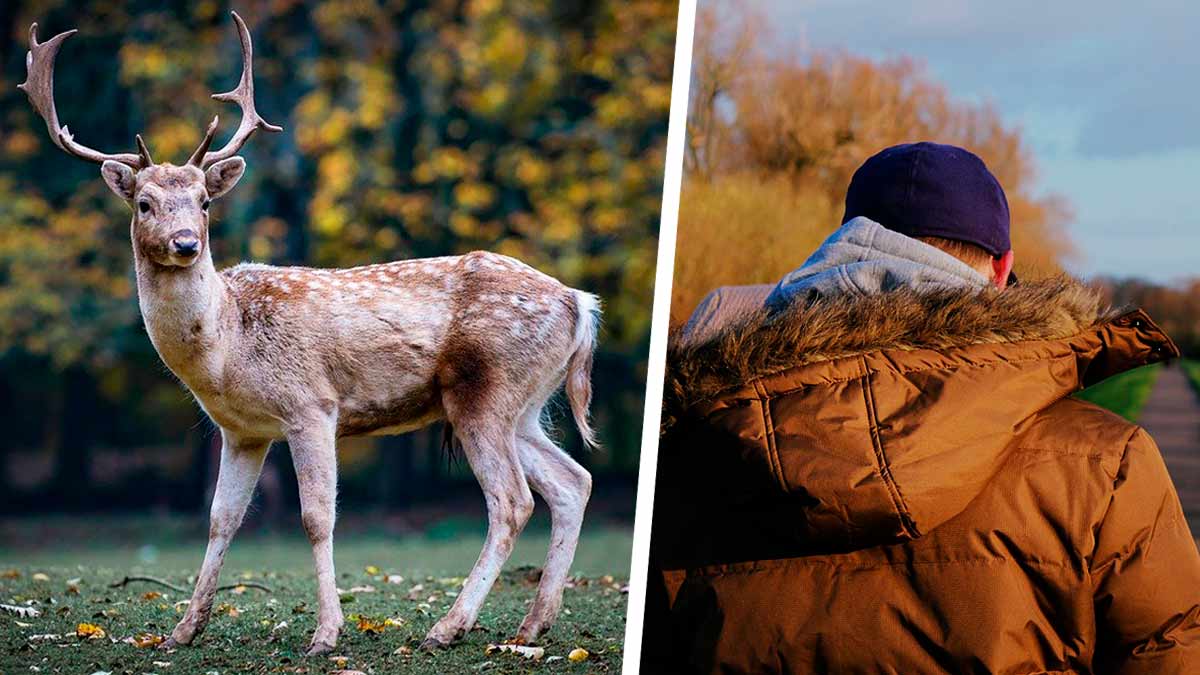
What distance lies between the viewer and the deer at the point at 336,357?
306 cm

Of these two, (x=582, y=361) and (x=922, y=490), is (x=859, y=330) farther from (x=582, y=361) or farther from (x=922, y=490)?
(x=582, y=361)

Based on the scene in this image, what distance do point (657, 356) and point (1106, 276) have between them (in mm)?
1802

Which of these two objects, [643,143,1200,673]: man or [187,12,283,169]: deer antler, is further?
[187,12,283,169]: deer antler

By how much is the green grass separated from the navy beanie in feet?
6.26

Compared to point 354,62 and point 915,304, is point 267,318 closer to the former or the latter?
point 915,304

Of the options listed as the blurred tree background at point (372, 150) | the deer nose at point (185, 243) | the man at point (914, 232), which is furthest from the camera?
the blurred tree background at point (372, 150)

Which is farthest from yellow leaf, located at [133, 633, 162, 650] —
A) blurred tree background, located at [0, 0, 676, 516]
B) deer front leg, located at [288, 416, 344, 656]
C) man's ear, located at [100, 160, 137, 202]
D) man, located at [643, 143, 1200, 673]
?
blurred tree background, located at [0, 0, 676, 516]

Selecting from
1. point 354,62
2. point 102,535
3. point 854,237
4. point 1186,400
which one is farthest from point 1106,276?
point 102,535

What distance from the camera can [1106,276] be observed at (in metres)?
3.28

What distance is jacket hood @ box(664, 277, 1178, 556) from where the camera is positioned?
1.32m

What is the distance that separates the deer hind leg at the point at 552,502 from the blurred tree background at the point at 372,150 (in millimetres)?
4192

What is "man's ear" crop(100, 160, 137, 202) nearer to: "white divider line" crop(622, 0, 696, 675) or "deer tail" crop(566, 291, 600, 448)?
"deer tail" crop(566, 291, 600, 448)

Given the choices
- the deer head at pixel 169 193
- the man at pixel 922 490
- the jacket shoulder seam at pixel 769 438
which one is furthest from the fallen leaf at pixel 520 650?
the jacket shoulder seam at pixel 769 438

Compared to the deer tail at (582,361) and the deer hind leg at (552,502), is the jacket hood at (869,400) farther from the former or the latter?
the deer tail at (582,361)
